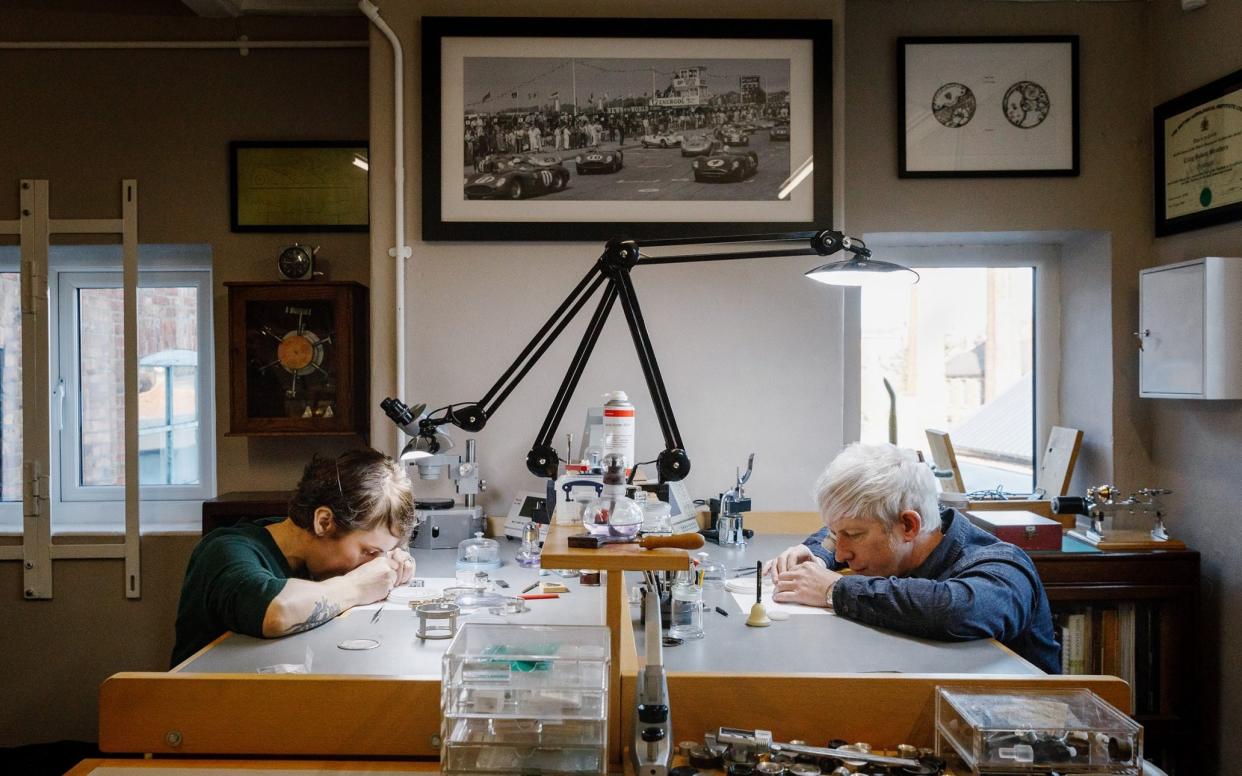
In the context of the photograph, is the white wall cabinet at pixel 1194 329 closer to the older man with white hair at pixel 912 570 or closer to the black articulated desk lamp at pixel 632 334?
the older man with white hair at pixel 912 570

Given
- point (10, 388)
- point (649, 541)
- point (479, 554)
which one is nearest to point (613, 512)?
point (649, 541)

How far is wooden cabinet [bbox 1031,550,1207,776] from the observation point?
2627 millimetres

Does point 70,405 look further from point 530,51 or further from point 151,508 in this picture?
point 530,51

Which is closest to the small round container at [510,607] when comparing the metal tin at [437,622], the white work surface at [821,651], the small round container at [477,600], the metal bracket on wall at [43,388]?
the small round container at [477,600]

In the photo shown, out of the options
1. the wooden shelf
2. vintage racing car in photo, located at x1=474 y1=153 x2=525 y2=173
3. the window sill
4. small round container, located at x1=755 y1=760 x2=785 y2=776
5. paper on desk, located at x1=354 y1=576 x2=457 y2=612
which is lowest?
the window sill

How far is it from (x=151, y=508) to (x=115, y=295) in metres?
0.88

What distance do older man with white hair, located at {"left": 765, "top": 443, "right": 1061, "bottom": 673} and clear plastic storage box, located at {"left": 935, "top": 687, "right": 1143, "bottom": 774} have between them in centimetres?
46

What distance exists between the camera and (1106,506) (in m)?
2.82

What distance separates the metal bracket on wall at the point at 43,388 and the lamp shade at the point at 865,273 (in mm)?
2583

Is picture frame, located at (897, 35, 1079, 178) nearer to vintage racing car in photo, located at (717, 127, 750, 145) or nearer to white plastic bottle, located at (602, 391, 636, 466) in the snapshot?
vintage racing car in photo, located at (717, 127, 750, 145)

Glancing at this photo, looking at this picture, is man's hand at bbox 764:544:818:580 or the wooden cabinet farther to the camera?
the wooden cabinet

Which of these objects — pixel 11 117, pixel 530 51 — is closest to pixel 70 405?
pixel 11 117

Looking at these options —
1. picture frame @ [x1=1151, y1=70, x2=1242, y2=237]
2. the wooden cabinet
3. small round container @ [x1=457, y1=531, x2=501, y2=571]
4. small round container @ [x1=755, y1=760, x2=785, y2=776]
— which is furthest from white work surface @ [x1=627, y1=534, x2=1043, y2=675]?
picture frame @ [x1=1151, y1=70, x2=1242, y2=237]

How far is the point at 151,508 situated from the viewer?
342 cm
